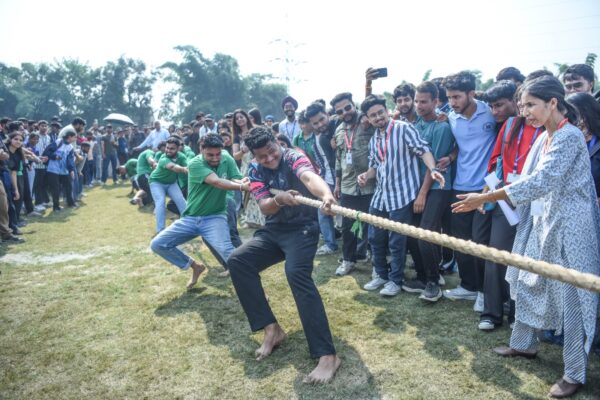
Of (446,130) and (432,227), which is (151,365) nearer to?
(432,227)

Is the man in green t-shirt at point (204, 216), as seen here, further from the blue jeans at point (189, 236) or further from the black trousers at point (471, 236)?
the black trousers at point (471, 236)

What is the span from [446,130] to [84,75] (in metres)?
48.5

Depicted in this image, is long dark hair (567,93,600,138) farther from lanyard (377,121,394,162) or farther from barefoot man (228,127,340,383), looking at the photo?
barefoot man (228,127,340,383)

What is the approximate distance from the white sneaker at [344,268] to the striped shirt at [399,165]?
3.83ft

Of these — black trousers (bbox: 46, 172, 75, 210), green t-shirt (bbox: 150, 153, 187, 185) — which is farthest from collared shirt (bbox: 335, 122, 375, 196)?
black trousers (bbox: 46, 172, 75, 210)

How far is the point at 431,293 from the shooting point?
13.3 feet

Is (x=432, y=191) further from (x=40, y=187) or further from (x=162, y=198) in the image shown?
(x=40, y=187)

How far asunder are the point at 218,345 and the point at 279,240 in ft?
3.50

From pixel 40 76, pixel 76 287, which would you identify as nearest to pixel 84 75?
pixel 40 76

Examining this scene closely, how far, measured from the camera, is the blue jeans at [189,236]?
467cm

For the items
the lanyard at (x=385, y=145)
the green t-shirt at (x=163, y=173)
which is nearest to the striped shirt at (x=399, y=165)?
the lanyard at (x=385, y=145)

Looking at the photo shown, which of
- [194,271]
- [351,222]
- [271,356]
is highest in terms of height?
[351,222]

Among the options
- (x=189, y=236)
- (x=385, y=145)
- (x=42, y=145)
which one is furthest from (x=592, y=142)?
(x=42, y=145)

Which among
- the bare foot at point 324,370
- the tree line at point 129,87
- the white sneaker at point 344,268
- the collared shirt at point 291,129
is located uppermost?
the tree line at point 129,87
